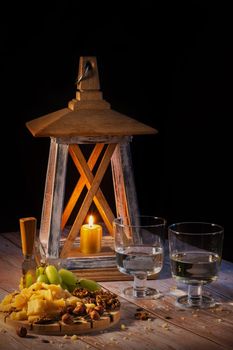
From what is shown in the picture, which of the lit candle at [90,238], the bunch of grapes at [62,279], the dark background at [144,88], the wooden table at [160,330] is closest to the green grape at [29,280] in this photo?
the bunch of grapes at [62,279]

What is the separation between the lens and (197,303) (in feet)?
8.63

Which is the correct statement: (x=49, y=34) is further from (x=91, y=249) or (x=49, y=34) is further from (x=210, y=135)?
(x=91, y=249)

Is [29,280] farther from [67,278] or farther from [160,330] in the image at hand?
[160,330]

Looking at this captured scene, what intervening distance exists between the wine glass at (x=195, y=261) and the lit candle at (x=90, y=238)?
344 millimetres

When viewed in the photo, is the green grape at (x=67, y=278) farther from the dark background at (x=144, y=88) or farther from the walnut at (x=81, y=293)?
the dark background at (x=144, y=88)

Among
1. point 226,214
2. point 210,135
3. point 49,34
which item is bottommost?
point 226,214

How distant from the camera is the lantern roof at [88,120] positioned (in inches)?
113

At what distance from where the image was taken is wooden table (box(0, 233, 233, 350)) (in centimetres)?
234

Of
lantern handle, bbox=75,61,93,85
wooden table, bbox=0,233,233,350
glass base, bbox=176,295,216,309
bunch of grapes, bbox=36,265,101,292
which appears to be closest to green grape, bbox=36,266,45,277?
bunch of grapes, bbox=36,265,101,292

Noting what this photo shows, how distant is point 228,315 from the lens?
8.39ft

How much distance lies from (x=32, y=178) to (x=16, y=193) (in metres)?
0.09

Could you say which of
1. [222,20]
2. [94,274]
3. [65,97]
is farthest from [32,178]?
[94,274]

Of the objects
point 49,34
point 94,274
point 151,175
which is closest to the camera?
point 94,274

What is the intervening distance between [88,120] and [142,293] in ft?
1.68
